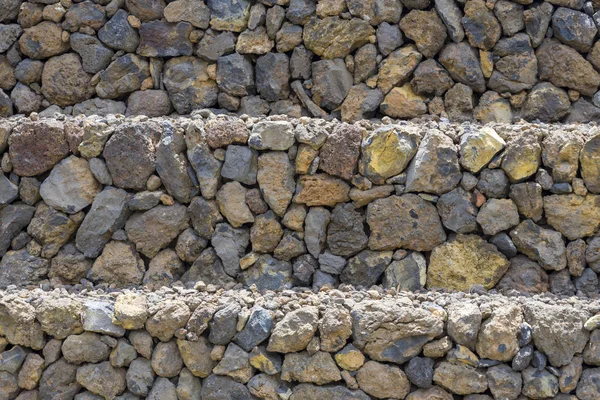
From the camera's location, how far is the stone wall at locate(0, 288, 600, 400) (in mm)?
5281

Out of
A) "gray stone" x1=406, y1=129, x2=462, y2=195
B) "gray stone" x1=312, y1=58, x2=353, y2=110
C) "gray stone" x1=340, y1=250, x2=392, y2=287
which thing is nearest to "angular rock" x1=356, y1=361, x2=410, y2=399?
"gray stone" x1=340, y1=250, x2=392, y2=287

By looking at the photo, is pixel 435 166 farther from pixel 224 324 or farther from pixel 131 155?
pixel 131 155

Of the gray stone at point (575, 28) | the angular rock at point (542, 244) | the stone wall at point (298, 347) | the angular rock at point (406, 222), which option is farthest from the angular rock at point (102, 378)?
the gray stone at point (575, 28)

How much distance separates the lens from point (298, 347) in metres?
5.39

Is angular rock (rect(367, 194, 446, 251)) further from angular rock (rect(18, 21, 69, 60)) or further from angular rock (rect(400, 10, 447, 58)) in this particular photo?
angular rock (rect(18, 21, 69, 60))

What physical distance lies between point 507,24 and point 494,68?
0.37 metres

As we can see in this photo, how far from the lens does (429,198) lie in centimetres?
611

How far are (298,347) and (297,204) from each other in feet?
4.08

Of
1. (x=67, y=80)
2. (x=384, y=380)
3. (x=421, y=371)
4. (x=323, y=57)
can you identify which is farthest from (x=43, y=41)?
(x=421, y=371)

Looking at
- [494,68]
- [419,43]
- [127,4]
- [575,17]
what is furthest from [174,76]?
[575,17]

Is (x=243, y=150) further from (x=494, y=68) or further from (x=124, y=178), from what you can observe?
(x=494, y=68)

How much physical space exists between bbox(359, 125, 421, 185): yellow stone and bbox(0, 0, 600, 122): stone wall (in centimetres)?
126

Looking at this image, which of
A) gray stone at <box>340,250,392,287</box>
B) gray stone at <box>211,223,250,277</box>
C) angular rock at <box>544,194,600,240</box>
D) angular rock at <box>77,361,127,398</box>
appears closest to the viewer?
angular rock at <box>77,361,127,398</box>

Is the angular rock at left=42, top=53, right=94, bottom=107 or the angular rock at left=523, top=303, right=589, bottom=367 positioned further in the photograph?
the angular rock at left=42, top=53, right=94, bottom=107
